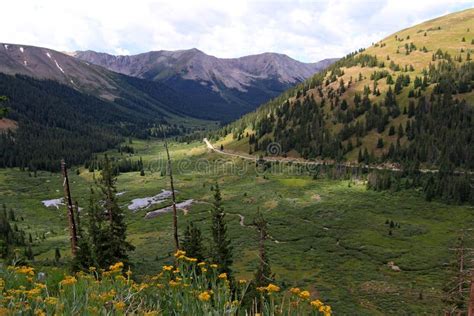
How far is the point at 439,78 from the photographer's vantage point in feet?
644

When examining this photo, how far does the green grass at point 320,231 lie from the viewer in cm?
6203

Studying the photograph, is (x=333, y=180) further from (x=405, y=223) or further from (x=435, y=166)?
(x=405, y=223)

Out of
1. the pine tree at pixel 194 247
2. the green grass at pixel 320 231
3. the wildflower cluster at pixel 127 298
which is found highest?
the wildflower cluster at pixel 127 298

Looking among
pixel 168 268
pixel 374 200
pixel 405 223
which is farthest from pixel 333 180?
pixel 168 268

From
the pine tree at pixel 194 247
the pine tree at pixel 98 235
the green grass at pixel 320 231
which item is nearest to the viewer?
Result: the pine tree at pixel 194 247

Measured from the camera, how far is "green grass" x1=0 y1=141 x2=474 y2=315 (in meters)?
62.0

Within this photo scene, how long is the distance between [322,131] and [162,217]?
4165 inches

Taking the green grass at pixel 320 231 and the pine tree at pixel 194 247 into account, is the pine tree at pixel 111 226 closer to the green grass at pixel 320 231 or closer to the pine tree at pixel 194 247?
the pine tree at pixel 194 247

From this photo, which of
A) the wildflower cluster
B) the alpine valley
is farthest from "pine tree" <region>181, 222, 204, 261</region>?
the wildflower cluster

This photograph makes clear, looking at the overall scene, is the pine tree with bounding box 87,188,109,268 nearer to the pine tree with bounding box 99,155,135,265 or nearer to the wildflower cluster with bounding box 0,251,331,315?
the pine tree with bounding box 99,155,135,265

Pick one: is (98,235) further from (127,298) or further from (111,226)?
(127,298)

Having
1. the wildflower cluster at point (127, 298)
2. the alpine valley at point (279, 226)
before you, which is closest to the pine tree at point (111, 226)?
the alpine valley at point (279, 226)

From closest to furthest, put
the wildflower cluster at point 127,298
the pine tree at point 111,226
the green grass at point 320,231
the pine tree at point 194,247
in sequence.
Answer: the wildflower cluster at point 127,298, the pine tree at point 194,247, the pine tree at point 111,226, the green grass at point 320,231

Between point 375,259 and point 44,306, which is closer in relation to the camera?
point 44,306
